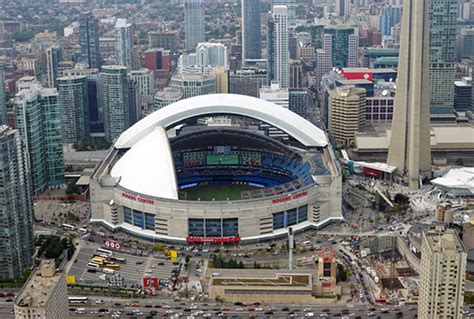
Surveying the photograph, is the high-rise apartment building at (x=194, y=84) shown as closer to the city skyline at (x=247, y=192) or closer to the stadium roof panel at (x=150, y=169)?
the city skyline at (x=247, y=192)

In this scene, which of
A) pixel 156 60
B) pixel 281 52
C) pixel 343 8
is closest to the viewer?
pixel 281 52

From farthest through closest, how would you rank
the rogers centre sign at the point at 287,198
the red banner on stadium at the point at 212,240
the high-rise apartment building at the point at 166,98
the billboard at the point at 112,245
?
the high-rise apartment building at the point at 166,98 < the rogers centre sign at the point at 287,198 < the red banner on stadium at the point at 212,240 < the billboard at the point at 112,245

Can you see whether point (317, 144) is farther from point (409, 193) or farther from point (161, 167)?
point (161, 167)

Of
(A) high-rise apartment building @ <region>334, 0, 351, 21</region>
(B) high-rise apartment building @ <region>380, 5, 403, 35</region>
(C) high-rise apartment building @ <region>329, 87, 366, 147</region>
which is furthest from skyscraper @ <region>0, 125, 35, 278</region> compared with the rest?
(A) high-rise apartment building @ <region>334, 0, 351, 21</region>

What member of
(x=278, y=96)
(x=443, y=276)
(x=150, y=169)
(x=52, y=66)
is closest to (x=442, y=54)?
(x=278, y=96)

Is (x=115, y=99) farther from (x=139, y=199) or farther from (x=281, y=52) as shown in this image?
(x=281, y=52)

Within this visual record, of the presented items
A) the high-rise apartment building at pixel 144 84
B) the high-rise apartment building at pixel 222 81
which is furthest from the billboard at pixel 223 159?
the high-rise apartment building at pixel 144 84

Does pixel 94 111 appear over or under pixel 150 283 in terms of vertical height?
over
